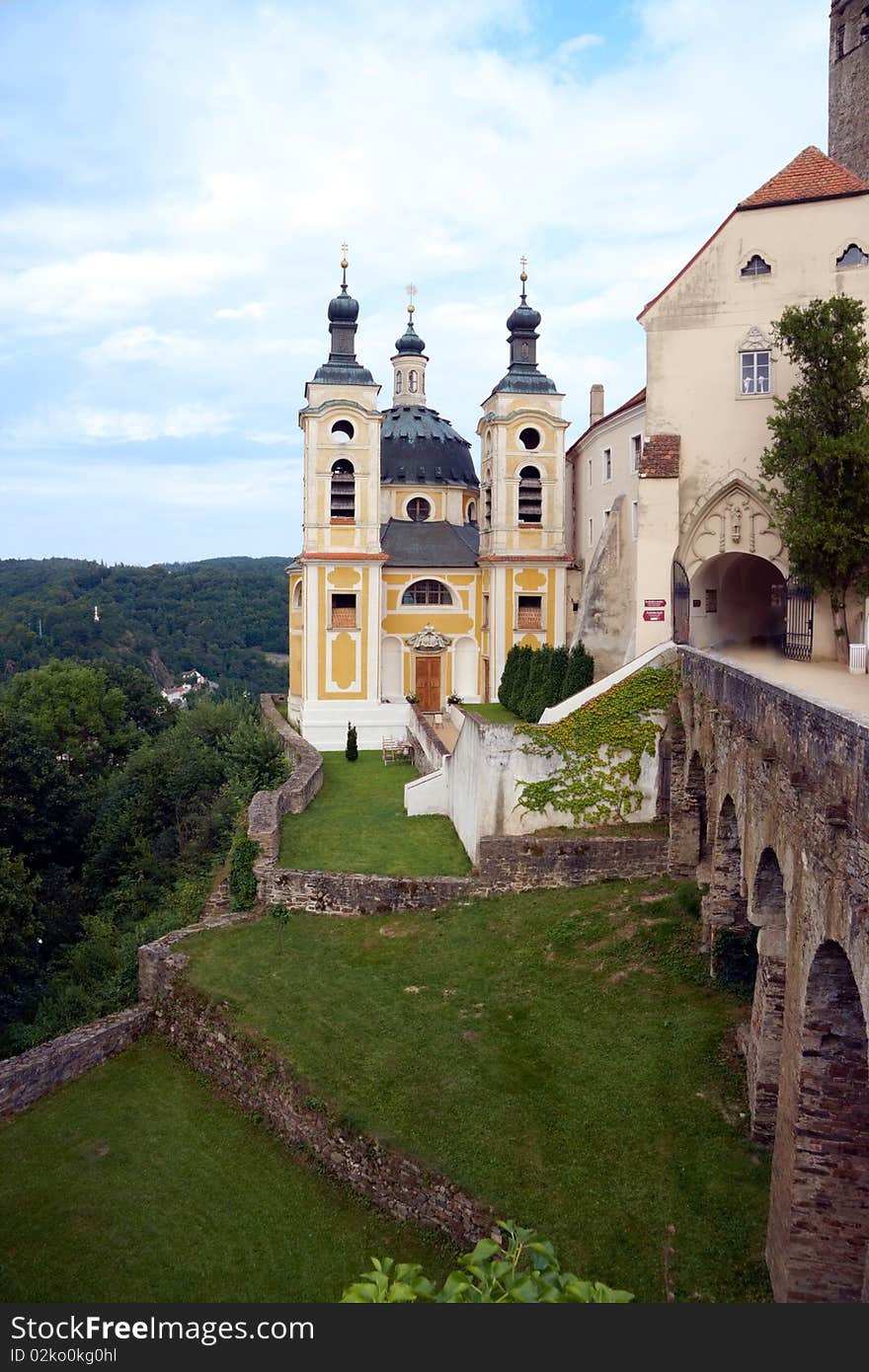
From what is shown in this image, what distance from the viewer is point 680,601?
24.2 metres

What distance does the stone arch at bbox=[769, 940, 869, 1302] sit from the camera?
8953 millimetres

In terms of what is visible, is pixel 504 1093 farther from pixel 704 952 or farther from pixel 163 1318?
pixel 163 1318

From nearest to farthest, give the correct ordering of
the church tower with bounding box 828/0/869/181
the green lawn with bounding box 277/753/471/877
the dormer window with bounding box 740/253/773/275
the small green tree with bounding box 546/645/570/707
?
the green lawn with bounding box 277/753/471/877
the dormer window with bounding box 740/253/773/275
the church tower with bounding box 828/0/869/181
the small green tree with bounding box 546/645/570/707

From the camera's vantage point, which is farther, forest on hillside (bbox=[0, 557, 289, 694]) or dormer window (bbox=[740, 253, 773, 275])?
forest on hillside (bbox=[0, 557, 289, 694])

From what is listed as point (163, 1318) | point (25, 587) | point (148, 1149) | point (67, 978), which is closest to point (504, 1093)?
point (148, 1149)

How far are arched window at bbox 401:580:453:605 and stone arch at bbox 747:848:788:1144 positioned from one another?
3156 centimetres

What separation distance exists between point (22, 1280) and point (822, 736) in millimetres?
10872

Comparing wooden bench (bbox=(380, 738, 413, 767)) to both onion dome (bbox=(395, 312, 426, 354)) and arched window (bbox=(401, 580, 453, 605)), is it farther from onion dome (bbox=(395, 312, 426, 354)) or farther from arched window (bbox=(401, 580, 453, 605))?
onion dome (bbox=(395, 312, 426, 354))

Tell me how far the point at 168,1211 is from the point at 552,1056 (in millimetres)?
5405

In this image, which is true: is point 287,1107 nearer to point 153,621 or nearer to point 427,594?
point 427,594

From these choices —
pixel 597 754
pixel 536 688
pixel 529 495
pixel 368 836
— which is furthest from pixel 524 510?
pixel 597 754

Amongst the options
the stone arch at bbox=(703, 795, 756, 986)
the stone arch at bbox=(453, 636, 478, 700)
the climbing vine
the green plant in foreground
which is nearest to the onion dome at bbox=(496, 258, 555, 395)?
the stone arch at bbox=(453, 636, 478, 700)

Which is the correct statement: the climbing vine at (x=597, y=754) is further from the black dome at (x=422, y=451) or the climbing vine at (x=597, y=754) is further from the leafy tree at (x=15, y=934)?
the black dome at (x=422, y=451)

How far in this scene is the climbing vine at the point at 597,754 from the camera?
2094cm
